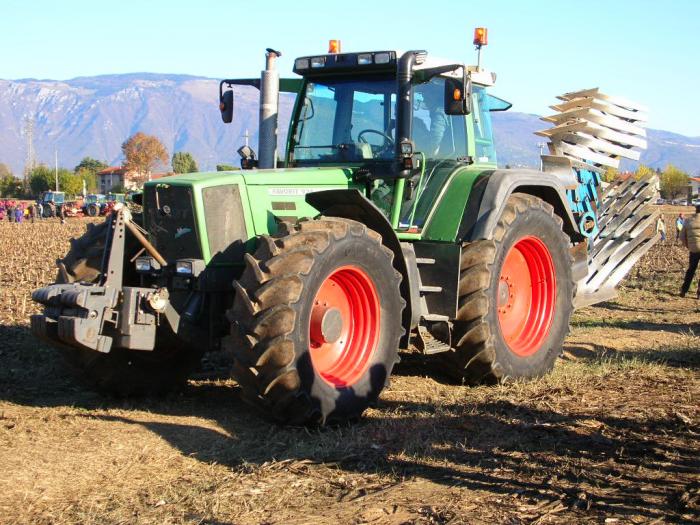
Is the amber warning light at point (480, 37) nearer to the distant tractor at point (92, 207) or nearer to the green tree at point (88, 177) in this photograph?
the distant tractor at point (92, 207)

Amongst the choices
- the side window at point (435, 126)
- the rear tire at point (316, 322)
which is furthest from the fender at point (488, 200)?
the rear tire at point (316, 322)

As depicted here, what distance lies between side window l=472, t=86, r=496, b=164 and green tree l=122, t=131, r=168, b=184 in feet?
303

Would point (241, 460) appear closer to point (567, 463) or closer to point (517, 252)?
point (567, 463)

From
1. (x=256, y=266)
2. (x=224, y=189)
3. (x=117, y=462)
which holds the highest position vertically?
(x=224, y=189)

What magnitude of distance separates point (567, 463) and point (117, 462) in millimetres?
2551

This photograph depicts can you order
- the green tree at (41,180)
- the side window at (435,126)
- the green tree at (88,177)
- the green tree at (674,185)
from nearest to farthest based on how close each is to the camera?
1. the side window at (435,126)
2. the green tree at (41,180)
3. the green tree at (88,177)
4. the green tree at (674,185)

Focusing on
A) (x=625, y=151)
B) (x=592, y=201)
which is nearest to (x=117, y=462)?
(x=592, y=201)

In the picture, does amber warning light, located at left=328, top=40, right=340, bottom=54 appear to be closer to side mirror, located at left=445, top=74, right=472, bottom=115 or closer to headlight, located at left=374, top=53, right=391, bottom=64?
headlight, located at left=374, top=53, right=391, bottom=64

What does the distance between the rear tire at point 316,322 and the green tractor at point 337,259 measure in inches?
0.5

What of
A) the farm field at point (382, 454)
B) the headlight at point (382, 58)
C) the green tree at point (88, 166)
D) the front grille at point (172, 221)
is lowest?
the farm field at point (382, 454)

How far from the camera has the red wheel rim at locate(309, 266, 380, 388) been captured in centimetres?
607

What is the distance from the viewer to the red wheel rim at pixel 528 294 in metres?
7.86

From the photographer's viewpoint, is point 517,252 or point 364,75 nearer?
point 364,75

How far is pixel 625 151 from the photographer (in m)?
11.5
